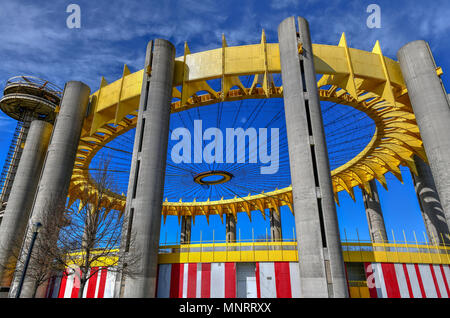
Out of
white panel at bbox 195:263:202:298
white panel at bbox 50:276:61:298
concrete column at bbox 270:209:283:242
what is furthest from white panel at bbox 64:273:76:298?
concrete column at bbox 270:209:283:242

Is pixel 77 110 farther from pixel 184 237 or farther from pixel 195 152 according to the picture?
pixel 184 237

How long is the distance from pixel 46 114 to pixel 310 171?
62244 millimetres

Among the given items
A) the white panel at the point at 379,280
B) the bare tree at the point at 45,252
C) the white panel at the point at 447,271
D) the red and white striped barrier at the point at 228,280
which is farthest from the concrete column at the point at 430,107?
the bare tree at the point at 45,252

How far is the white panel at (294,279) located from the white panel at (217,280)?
584 cm

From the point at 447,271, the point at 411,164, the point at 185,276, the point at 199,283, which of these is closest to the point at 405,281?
the point at 447,271

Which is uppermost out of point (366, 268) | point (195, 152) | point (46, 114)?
point (46, 114)

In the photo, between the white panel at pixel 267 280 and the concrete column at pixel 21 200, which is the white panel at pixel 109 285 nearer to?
the concrete column at pixel 21 200

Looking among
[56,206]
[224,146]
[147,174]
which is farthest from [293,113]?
[56,206]

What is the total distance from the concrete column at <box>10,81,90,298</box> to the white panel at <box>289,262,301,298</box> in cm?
2089

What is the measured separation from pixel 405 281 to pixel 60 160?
36.0 meters

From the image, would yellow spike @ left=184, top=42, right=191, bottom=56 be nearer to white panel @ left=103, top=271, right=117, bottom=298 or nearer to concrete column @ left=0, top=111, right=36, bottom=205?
white panel @ left=103, top=271, right=117, bottom=298

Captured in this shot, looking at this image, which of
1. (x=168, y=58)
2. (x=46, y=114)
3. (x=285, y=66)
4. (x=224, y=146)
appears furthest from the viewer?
(x=46, y=114)

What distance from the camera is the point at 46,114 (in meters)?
62.0

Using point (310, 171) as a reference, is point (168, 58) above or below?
above
